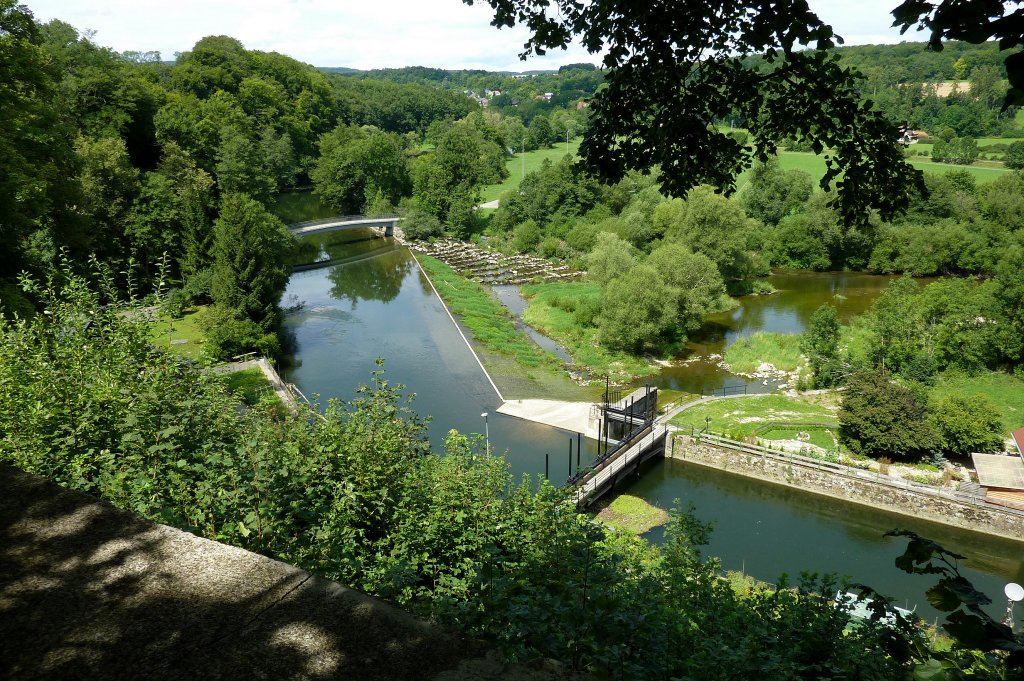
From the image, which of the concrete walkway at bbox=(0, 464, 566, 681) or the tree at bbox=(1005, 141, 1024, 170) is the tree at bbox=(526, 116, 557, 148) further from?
the concrete walkway at bbox=(0, 464, 566, 681)

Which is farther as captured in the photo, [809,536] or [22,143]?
[809,536]

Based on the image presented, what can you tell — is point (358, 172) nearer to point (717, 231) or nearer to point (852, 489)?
point (717, 231)

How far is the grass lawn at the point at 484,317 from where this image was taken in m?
31.9

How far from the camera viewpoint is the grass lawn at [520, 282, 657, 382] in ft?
99.0

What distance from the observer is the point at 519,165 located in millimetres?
83125

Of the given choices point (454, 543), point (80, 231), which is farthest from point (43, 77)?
point (454, 543)

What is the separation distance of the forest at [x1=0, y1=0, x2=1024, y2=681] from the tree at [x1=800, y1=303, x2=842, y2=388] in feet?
0.40

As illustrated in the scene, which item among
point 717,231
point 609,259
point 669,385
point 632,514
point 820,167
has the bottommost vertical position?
point 632,514

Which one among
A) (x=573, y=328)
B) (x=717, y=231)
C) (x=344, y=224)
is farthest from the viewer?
(x=344, y=224)

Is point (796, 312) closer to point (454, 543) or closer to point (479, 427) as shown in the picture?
point (479, 427)

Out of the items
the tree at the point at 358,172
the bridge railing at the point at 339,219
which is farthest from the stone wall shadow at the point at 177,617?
the tree at the point at 358,172

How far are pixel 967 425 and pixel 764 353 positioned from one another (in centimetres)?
1111

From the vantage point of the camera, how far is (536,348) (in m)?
32.8

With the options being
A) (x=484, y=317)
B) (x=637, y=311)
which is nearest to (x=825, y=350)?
(x=637, y=311)
